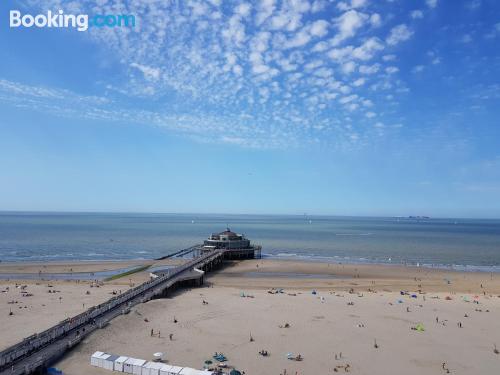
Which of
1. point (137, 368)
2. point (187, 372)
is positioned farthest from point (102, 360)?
point (187, 372)

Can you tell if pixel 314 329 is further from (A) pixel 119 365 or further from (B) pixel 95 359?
(B) pixel 95 359

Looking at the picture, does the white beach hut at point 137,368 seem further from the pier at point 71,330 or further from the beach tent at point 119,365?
the pier at point 71,330

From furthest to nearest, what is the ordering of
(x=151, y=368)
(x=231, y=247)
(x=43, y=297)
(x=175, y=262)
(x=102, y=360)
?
(x=231, y=247), (x=175, y=262), (x=43, y=297), (x=102, y=360), (x=151, y=368)

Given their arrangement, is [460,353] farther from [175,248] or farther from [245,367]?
[175,248]

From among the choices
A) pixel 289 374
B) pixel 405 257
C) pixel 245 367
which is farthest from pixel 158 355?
pixel 405 257

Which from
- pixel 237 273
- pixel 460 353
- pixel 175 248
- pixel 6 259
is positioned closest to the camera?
pixel 460 353

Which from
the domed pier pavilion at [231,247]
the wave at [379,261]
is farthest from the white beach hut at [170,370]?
the wave at [379,261]

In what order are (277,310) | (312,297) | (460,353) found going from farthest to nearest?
(312,297), (277,310), (460,353)
